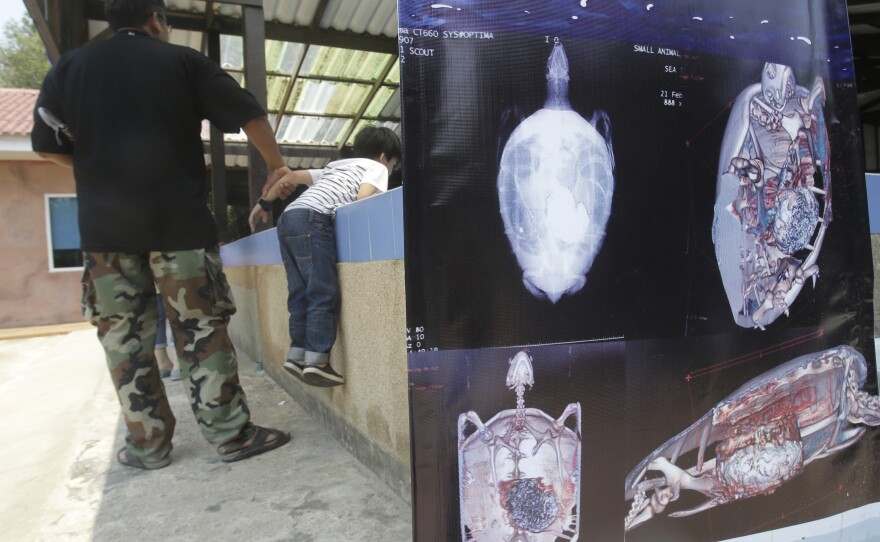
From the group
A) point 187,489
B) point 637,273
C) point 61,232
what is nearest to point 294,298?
Result: point 187,489

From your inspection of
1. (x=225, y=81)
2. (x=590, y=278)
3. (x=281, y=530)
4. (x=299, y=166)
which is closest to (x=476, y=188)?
(x=590, y=278)

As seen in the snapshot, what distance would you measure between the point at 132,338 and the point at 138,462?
20.9 inches

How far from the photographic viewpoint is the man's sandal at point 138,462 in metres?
2.32

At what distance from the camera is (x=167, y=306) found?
2.26 m

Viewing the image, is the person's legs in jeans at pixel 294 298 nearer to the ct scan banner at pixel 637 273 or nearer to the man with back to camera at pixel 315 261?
the man with back to camera at pixel 315 261

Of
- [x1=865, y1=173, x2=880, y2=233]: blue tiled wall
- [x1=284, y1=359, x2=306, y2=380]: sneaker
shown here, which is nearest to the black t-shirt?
[x1=284, y1=359, x2=306, y2=380]: sneaker

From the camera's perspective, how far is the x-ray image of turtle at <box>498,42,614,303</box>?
1.24 metres

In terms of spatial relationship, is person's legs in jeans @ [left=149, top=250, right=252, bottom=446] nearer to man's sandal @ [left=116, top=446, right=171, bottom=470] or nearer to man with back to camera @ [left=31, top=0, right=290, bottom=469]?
man with back to camera @ [left=31, top=0, right=290, bottom=469]

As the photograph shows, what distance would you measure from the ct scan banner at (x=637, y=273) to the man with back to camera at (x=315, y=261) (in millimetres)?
1124

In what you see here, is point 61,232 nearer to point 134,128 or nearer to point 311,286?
point 134,128

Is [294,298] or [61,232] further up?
[61,232]

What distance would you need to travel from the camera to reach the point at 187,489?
6.94 ft

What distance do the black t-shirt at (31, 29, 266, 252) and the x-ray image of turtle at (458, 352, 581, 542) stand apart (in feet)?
5.04

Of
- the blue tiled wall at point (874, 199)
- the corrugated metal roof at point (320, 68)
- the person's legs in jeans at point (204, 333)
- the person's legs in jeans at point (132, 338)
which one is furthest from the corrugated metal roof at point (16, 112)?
the blue tiled wall at point (874, 199)
